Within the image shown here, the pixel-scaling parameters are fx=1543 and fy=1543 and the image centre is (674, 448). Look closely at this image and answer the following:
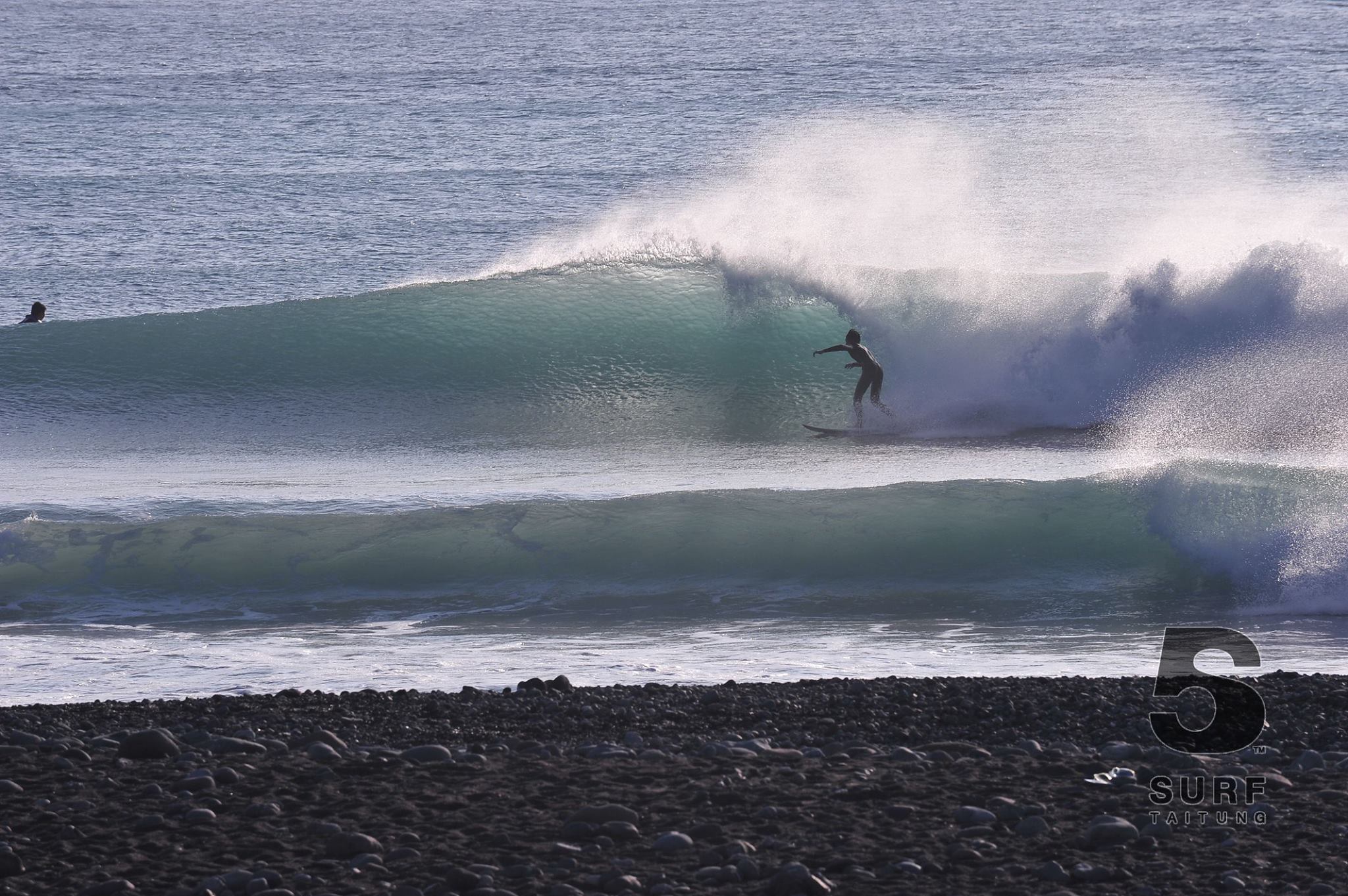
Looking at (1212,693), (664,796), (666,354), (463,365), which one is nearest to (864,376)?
(666,354)

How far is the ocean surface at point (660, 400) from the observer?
25.4 feet

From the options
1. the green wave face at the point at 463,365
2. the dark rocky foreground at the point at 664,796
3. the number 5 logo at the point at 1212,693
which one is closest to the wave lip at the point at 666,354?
the green wave face at the point at 463,365

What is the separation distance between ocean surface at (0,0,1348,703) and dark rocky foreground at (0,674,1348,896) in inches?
40.4

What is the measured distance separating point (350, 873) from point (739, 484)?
7861 mm

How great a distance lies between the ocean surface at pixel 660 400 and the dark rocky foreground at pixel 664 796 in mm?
1026

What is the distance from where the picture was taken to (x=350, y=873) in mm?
3732

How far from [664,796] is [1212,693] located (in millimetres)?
2307

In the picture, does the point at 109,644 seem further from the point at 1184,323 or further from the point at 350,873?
the point at 1184,323

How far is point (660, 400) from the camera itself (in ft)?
47.4

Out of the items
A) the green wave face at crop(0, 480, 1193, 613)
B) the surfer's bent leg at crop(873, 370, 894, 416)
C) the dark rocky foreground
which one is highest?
the surfer's bent leg at crop(873, 370, 894, 416)

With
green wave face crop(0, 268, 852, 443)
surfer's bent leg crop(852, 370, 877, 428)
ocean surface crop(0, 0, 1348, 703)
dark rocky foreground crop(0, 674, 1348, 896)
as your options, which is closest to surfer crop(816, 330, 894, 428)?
surfer's bent leg crop(852, 370, 877, 428)

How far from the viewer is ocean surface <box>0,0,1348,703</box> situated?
7.74m

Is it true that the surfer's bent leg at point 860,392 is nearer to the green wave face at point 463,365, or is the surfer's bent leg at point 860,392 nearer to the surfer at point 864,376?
the surfer at point 864,376

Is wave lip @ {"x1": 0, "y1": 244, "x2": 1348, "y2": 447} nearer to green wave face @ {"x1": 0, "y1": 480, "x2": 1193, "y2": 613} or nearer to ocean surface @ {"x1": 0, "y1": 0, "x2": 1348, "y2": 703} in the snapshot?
ocean surface @ {"x1": 0, "y1": 0, "x2": 1348, "y2": 703}
